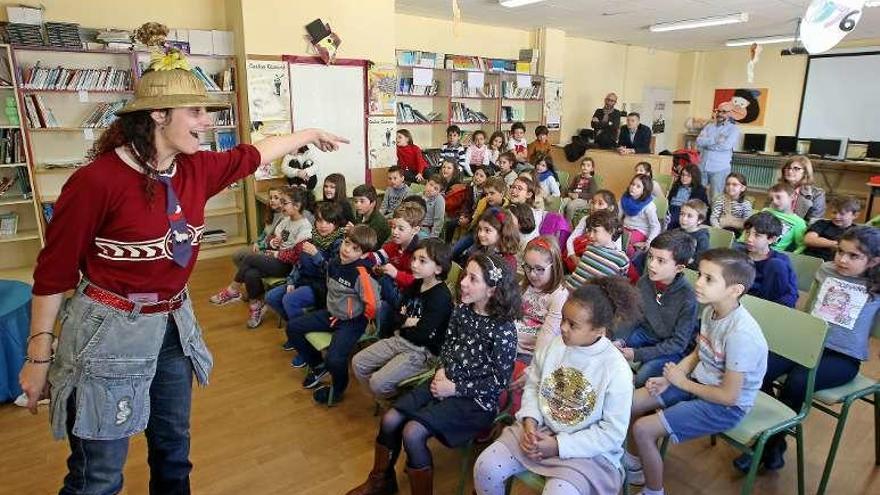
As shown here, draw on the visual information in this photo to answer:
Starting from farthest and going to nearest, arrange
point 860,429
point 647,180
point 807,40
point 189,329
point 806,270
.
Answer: point 647,180 < point 807,40 < point 806,270 < point 860,429 < point 189,329

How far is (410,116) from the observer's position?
7.25 meters

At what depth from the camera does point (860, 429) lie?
2.58m

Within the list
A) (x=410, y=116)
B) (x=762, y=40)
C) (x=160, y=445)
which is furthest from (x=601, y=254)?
(x=762, y=40)

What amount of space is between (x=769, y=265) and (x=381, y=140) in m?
4.59

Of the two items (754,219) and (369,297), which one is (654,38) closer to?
(754,219)

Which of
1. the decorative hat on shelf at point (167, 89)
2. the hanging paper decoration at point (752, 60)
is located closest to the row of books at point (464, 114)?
the hanging paper decoration at point (752, 60)

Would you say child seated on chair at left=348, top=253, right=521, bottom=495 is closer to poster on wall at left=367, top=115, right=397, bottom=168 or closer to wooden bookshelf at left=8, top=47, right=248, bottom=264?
wooden bookshelf at left=8, top=47, right=248, bottom=264

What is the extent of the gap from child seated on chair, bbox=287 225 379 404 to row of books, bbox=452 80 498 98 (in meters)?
5.22

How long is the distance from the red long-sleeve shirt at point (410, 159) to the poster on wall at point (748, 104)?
22.9ft

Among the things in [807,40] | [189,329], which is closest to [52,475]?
[189,329]

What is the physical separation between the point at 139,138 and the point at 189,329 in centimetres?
53

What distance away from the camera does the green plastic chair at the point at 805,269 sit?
2875 millimetres

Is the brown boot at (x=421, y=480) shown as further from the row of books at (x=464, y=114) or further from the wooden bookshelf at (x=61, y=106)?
the row of books at (x=464, y=114)

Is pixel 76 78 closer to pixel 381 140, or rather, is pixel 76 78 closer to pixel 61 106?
pixel 61 106
